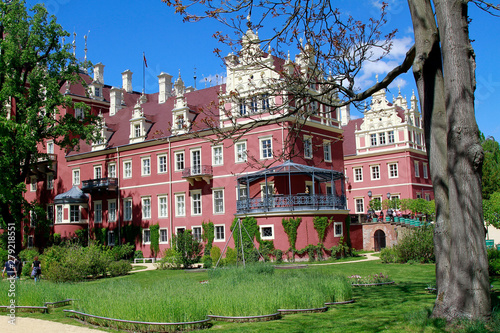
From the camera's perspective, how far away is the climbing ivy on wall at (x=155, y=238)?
37.0 meters

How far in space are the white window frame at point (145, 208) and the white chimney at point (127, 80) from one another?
16.9 meters

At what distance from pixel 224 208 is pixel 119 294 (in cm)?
2280

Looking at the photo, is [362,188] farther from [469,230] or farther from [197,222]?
[469,230]

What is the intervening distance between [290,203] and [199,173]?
28.2 feet

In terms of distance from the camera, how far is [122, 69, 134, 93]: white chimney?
51094 millimetres

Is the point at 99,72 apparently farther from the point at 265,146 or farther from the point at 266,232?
the point at 266,232

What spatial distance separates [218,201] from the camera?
34688mm

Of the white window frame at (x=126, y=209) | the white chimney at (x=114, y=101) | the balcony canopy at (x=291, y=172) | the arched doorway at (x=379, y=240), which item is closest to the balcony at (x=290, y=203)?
the balcony canopy at (x=291, y=172)

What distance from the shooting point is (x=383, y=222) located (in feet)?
115

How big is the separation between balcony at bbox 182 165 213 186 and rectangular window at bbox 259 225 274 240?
7.02m

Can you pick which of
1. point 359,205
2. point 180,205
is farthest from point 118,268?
point 359,205

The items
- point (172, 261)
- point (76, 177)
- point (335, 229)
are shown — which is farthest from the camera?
point (76, 177)

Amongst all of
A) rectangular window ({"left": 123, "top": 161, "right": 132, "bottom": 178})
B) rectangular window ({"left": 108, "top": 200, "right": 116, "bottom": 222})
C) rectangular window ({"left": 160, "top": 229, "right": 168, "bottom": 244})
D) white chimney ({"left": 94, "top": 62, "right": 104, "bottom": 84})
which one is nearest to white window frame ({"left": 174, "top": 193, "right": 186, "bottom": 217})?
rectangular window ({"left": 160, "top": 229, "right": 168, "bottom": 244})

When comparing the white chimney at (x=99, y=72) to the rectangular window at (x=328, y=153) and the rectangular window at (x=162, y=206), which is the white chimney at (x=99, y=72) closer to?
the rectangular window at (x=162, y=206)
